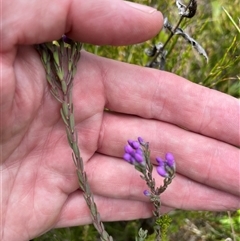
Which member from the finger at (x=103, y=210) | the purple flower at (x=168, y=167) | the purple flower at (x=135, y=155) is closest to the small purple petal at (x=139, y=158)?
the purple flower at (x=135, y=155)

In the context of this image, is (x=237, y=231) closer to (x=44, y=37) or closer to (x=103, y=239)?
(x=103, y=239)

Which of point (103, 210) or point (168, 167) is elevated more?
point (168, 167)

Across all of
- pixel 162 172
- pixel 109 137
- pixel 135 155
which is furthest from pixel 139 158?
pixel 109 137

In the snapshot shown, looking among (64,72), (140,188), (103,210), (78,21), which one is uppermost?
(78,21)

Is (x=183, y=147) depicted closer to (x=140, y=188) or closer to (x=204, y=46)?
(x=140, y=188)

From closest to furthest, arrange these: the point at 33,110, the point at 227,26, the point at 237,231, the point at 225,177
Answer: the point at 33,110 < the point at 225,177 < the point at 237,231 < the point at 227,26

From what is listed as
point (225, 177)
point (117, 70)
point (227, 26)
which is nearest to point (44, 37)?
point (117, 70)
